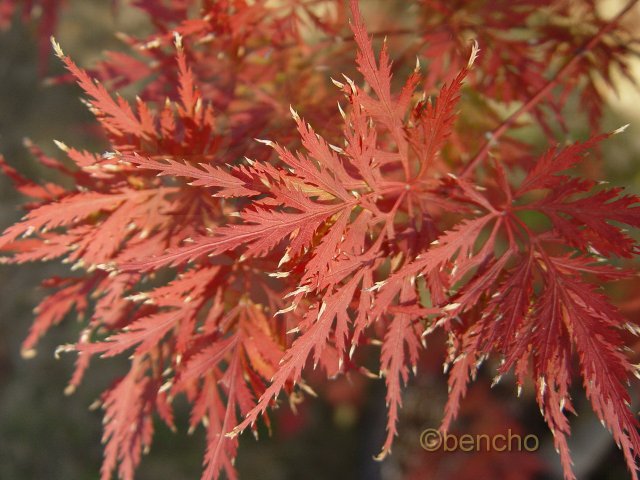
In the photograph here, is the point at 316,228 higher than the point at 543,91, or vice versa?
the point at 543,91

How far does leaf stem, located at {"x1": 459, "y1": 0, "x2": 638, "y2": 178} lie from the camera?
43.1 inches

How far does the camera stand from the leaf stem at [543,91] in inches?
43.1

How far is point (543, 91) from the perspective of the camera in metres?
1.14

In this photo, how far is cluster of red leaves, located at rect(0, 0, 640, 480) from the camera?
0.81 metres

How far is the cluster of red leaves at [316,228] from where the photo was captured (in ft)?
2.66

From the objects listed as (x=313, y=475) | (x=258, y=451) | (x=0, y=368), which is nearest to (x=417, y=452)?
(x=313, y=475)

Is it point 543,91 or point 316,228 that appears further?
point 543,91

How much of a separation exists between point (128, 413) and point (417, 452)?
1340 mm

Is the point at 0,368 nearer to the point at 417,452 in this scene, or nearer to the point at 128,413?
the point at 128,413

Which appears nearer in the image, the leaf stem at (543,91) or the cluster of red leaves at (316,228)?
the cluster of red leaves at (316,228)

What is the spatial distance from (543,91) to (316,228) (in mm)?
658

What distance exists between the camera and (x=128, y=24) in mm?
2939

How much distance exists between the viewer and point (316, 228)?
84 centimetres

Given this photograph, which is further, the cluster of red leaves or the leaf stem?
the leaf stem
